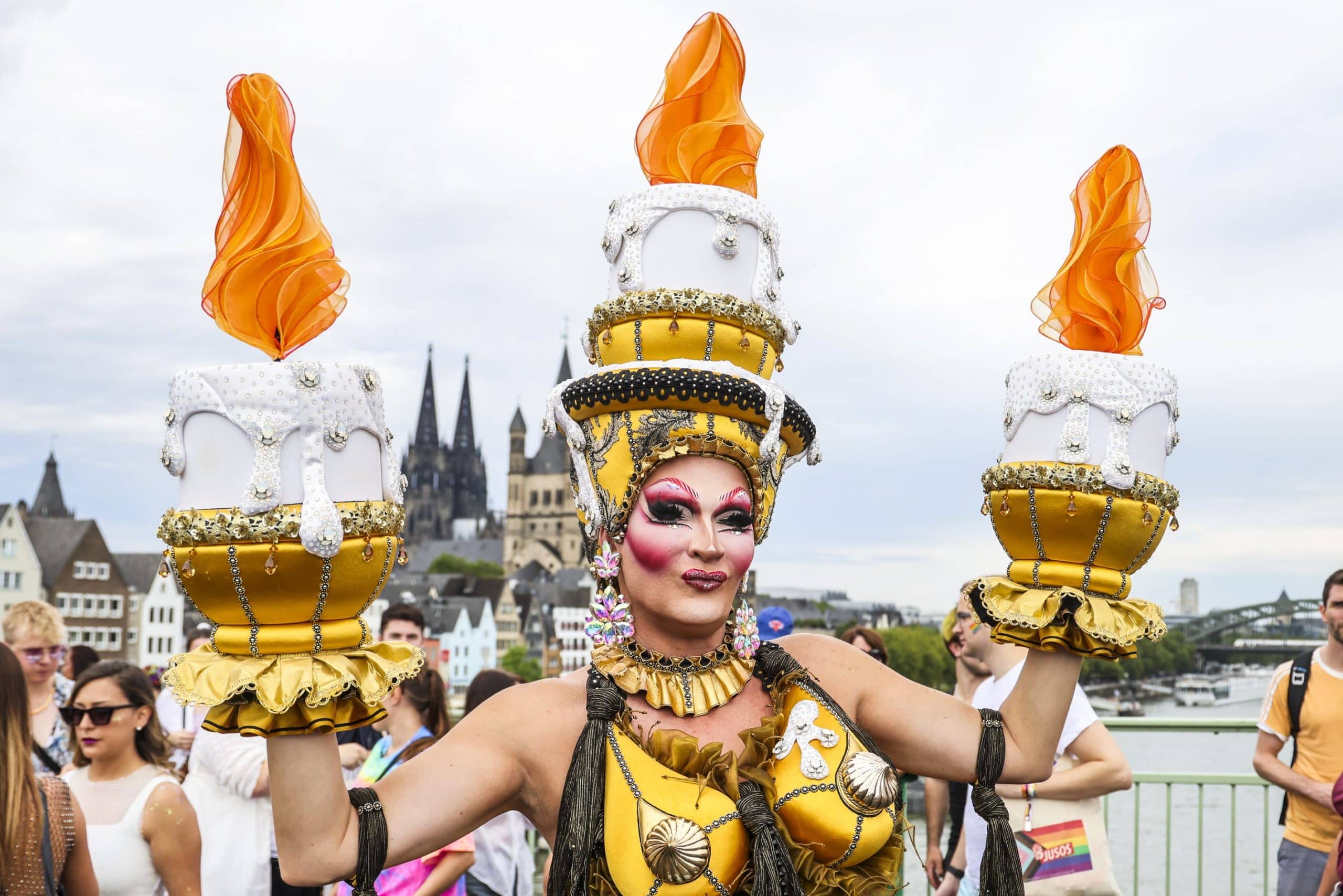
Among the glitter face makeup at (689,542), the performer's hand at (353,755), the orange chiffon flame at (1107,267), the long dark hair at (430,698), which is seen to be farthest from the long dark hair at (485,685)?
the orange chiffon flame at (1107,267)

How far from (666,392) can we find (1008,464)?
773 mm

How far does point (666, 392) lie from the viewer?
281 centimetres

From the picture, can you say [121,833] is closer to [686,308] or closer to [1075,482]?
[686,308]

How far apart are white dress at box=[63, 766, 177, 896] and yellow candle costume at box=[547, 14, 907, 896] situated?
2.30 m

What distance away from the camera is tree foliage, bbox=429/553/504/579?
99.2 m

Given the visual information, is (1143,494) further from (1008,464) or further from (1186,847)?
(1186,847)

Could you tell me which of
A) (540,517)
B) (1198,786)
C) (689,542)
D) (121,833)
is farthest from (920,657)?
(540,517)

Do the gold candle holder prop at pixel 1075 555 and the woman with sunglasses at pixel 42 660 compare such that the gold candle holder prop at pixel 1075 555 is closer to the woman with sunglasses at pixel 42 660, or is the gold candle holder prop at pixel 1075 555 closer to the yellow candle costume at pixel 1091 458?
the yellow candle costume at pixel 1091 458

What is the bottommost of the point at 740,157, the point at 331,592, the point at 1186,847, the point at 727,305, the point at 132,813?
the point at 1186,847

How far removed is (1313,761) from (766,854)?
3407 millimetres

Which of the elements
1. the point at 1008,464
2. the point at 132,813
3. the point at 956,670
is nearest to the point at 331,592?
the point at 1008,464

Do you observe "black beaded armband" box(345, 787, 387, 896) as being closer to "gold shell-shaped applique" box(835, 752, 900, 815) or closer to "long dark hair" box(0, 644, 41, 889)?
"gold shell-shaped applique" box(835, 752, 900, 815)

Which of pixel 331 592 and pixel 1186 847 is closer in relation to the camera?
pixel 331 592

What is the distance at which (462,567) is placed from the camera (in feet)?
326
